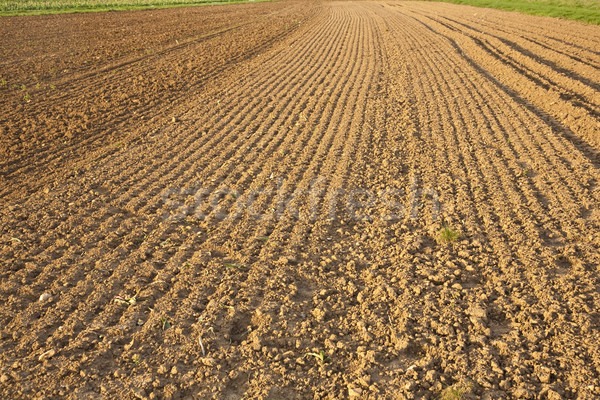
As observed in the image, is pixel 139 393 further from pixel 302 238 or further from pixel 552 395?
pixel 552 395

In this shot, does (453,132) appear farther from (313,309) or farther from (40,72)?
(40,72)

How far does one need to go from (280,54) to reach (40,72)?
26.7 ft

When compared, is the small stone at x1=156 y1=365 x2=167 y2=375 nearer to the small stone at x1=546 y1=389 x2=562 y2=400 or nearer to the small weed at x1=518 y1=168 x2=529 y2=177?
the small stone at x1=546 y1=389 x2=562 y2=400

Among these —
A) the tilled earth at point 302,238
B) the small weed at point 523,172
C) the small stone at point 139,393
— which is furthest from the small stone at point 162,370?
the small weed at point 523,172

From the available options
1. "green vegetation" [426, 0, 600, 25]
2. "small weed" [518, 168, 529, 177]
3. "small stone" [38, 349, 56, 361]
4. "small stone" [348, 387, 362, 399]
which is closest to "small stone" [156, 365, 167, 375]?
"small stone" [38, 349, 56, 361]

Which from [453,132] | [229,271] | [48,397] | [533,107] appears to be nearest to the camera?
[48,397]

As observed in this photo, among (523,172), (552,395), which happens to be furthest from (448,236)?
(523,172)

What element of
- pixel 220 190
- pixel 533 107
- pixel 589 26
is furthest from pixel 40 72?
pixel 589 26

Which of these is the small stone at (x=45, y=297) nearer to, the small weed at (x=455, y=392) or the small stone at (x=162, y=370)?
the small stone at (x=162, y=370)

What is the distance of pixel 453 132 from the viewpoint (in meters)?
8.69

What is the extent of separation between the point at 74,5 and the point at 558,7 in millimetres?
33875

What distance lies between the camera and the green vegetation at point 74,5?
30172mm

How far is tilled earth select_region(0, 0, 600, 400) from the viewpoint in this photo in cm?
379

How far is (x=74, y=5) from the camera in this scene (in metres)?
32.9
